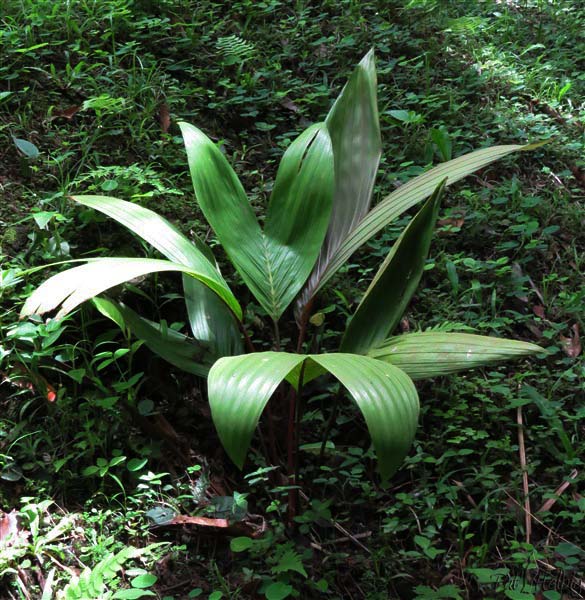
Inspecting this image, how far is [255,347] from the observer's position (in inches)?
94.0

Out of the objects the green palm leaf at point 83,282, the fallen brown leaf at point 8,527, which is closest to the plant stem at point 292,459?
the green palm leaf at point 83,282

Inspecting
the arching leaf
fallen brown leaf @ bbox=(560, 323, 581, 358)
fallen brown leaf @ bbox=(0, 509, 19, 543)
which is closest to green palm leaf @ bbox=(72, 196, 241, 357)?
the arching leaf

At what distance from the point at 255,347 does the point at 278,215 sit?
52 cm

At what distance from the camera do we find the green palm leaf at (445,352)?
1.66 metres

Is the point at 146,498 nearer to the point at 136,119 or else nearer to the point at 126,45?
the point at 136,119

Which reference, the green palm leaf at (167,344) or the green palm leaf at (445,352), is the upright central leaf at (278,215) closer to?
the green palm leaf at (167,344)

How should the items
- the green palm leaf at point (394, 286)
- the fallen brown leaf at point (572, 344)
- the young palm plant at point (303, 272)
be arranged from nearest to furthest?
the young palm plant at point (303, 272) → the green palm leaf at point (394, 286) → the fallen brown leaf at point (572, 344)

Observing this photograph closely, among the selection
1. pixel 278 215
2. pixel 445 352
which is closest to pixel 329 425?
pixel 445 352

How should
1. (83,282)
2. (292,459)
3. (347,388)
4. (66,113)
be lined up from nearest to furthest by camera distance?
(347,388), (83,282), (292,459), (66,113)

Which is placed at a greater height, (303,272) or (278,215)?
(278,215)

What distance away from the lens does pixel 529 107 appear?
366 cm

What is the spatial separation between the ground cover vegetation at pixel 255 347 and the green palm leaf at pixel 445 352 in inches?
1.3

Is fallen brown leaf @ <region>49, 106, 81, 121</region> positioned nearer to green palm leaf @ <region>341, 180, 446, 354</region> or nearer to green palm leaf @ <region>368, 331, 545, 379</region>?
green palm leaf @ <region>341, 180, 446, 354</region>

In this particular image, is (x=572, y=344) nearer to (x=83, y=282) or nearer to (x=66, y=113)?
(x=83, y=282)
